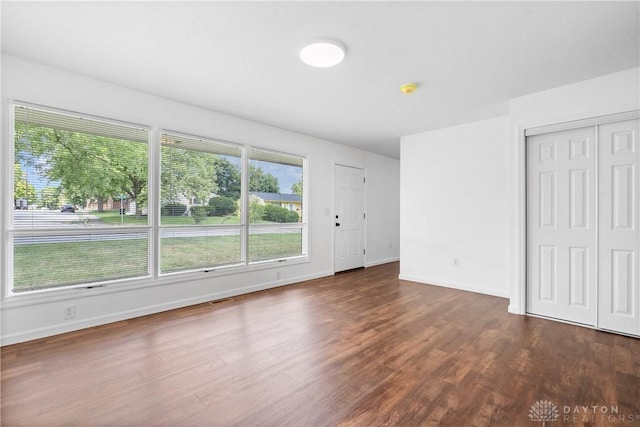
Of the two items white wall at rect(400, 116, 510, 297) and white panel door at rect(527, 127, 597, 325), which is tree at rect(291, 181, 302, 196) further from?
white panel door at rect(527, 127, 597, 325)

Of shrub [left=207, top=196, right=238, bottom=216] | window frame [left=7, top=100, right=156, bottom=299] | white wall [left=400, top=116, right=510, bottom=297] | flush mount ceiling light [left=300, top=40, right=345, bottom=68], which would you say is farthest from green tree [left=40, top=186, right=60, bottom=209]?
white wall [left=400, top=116, right=510, bottom=297]

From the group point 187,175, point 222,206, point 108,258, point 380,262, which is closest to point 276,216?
point 222,206

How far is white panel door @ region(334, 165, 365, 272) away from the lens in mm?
5637

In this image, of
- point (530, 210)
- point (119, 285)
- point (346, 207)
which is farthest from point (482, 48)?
point (119, 285)

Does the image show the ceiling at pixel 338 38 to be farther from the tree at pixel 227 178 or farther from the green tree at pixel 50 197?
the green tree at pixel 50 197

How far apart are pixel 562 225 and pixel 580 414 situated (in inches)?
84.7

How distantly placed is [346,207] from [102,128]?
13.3ft

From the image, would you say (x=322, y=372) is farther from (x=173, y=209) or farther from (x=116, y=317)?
(x=173, y=209)

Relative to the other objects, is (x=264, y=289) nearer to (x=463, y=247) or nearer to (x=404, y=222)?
(x=404, y=222)

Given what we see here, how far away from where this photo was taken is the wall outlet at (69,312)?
9.10 feet

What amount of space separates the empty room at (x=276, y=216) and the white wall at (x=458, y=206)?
35mm

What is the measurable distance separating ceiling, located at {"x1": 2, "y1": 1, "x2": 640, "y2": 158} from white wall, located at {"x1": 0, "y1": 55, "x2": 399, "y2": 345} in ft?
0.61

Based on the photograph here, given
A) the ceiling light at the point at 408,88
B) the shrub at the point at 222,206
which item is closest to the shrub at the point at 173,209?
the shrub at the point at 222,206

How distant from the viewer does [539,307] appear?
3.30 meters
